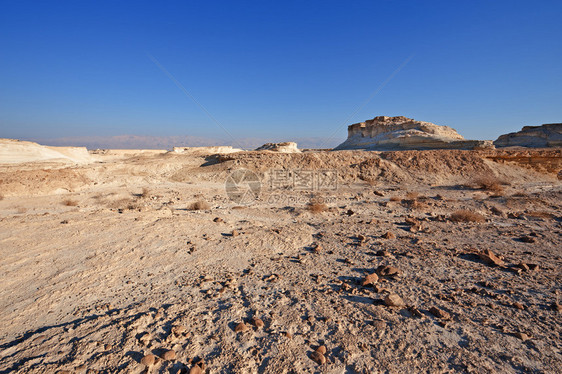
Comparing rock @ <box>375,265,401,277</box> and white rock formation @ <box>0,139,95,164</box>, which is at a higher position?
white rock formation @ <box>0,139,95,164</box>

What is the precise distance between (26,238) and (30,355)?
15.7 feet

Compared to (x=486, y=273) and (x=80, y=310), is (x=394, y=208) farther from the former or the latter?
(x=80, y=310)

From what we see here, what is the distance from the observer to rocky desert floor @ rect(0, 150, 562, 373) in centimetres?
240

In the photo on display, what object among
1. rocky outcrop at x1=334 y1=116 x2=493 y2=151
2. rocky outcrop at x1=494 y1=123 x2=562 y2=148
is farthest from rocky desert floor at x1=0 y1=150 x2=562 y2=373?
rocky outcrop at x1=494 y1=123 x2=562 y2=148

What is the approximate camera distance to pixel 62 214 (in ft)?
25.5

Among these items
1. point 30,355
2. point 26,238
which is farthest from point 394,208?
point 26,238

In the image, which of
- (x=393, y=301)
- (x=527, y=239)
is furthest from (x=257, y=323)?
(x=527, y=239)

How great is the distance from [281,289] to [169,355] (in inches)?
68.4

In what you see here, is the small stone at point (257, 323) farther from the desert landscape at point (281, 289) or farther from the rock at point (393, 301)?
the rock at point (393, 301)

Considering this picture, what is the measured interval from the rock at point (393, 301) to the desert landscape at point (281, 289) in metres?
0.01

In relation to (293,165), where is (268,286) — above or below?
below

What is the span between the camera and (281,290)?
12.0ft

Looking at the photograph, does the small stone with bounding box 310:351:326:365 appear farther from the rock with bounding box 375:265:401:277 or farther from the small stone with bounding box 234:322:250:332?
the rock with bounding box 375:265:401:277

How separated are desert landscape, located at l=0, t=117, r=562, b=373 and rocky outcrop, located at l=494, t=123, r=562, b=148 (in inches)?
1302
